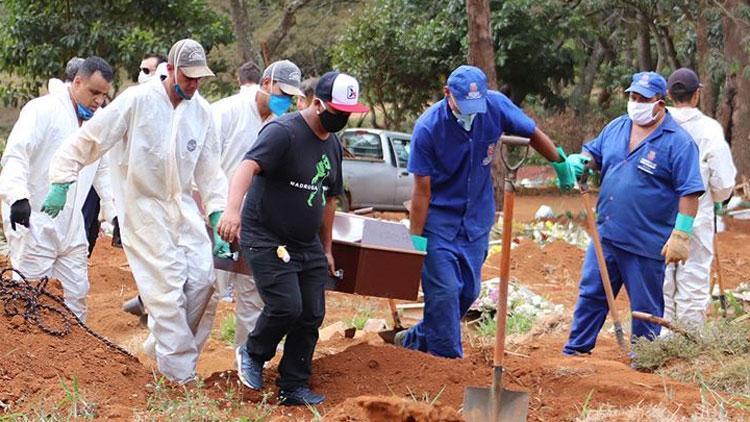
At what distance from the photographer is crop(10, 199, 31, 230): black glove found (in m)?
6.93

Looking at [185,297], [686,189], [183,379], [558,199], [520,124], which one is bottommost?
[558,199]

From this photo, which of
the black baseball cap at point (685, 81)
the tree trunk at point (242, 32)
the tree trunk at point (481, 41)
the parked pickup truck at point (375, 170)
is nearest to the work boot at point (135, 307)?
the black baseball cap at point (685, 81)

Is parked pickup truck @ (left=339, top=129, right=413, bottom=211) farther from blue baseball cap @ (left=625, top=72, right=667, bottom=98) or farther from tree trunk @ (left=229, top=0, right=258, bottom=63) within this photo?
blue baseball cap @ (left=625, top=72, right=667, bottom=98)

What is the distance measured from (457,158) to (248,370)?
1807mm

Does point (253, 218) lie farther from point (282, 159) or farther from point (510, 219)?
point (510, 219)

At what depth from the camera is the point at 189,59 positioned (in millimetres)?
6461

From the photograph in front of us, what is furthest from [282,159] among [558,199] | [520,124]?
[558,199]

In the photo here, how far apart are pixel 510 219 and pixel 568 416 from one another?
42.9 inches

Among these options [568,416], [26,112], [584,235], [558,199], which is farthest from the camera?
[558,199]

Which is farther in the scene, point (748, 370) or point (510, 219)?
point (748, 370)

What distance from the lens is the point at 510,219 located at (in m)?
5.38

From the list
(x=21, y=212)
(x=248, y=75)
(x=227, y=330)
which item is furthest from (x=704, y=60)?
(x=21, y=212)

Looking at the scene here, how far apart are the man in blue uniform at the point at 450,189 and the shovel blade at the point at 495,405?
A: 4.90 ft

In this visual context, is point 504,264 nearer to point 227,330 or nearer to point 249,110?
point 249,110
